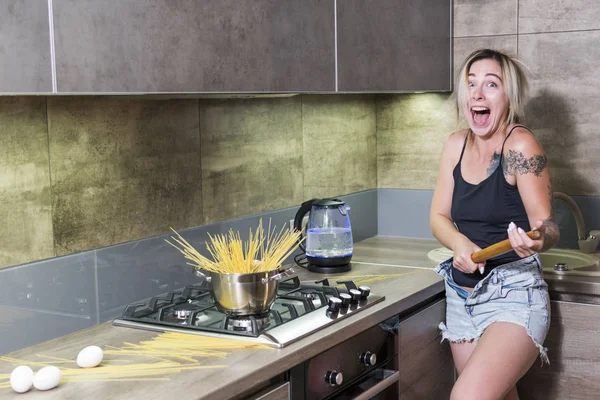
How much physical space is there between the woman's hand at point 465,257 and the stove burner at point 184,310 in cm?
79

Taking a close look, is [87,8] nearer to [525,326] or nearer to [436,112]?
[525,326]

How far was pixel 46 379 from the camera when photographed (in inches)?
62.2

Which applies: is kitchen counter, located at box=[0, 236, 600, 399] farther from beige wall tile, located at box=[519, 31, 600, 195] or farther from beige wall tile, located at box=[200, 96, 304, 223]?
beige wall tile, located at box=[519, 31, 600, 195]

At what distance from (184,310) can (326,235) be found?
0.76m

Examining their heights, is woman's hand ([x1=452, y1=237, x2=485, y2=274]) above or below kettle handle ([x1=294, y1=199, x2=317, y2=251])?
below

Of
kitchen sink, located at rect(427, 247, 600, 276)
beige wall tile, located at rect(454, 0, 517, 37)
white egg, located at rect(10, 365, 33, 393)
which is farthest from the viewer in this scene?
beige wall tile, located at rect(454, 0, 517, 37)

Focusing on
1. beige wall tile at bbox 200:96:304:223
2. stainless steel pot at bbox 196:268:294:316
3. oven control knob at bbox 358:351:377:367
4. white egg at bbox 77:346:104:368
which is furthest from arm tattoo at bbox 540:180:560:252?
white egg at bbox 77:346:104:368

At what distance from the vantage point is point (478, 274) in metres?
2.49

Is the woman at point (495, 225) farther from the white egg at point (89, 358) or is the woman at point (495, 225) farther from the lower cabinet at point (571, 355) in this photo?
the white egg at point (89, 358)

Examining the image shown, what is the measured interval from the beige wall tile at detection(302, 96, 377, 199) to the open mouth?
0.75m

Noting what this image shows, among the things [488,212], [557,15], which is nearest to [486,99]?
[488,212]

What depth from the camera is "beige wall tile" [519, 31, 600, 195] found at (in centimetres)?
310

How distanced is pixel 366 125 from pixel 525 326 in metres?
1.38

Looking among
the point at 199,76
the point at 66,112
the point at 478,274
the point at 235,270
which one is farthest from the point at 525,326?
the point at 66,112
